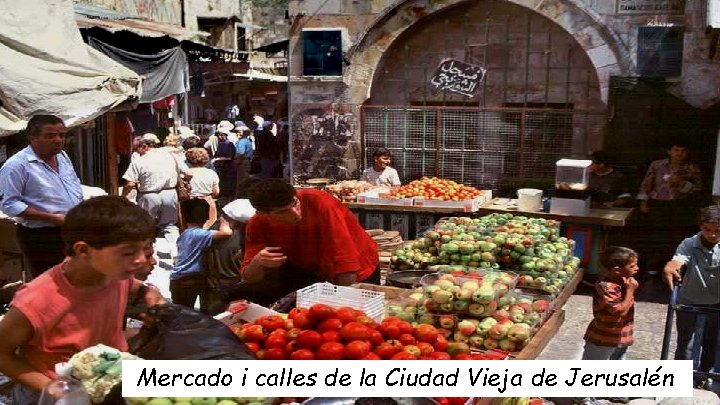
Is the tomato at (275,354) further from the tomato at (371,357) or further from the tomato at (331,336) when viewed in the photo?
the tomato at (371,357)

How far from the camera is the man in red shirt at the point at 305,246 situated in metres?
4.77

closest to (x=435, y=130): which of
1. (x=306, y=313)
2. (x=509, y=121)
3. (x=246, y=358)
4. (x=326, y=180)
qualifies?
(x=509, y=121)

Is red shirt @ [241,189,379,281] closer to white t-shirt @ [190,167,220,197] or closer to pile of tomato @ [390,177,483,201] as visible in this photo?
pile of tomato @ [390,177,483,201]

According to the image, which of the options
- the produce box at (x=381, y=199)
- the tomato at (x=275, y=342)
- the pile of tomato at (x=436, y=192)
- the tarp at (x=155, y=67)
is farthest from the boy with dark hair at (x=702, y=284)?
the tarp at (x=155, y=67)

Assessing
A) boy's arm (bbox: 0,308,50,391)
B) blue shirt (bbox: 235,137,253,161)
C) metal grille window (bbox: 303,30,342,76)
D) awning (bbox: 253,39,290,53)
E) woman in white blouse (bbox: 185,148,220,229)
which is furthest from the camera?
blue shirt (bbox: 235,137,253,161)

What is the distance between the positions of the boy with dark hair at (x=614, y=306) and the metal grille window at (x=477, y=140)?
221 inches

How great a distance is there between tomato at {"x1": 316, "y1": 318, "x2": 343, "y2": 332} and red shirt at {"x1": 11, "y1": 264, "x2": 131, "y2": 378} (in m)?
1.00

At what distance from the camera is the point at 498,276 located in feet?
15.3

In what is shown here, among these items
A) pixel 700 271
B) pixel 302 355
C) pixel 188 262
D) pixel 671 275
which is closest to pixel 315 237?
pixel 188 262

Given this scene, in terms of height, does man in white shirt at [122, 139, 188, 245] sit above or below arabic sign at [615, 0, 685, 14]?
below

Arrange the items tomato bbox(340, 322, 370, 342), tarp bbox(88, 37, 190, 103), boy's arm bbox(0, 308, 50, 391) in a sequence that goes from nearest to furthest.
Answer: boy's arm bbox(0, 308, 50, 391) < tomato bbox(340, 322, 370, 342) < tarp bbox(88, 37, 190, 103)

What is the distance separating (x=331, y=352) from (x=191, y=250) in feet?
10.0

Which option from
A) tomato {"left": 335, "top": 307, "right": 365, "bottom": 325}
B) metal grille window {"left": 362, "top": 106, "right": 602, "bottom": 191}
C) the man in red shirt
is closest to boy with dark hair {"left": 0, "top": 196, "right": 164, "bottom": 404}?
tomato {"left": 335, "top": 307, "right": 365, "bottom": 325}

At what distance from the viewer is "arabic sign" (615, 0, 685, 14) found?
9.95m
